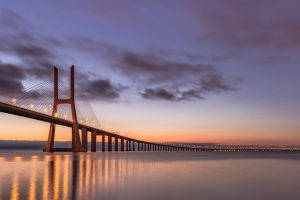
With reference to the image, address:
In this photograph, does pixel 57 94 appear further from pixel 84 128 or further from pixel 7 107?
pixel 7 107

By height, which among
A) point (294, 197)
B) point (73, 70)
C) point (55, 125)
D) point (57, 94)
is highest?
point (73, 70)

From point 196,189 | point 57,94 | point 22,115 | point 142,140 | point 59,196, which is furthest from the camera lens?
point 142,140

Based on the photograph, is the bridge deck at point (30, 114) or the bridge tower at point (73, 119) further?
the bridge tower at point (73, 119)

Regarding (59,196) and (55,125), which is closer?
(59,196)

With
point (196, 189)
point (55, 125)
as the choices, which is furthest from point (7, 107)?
point (196, 189)

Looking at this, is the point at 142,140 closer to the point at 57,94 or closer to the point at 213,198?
the point at 57,94

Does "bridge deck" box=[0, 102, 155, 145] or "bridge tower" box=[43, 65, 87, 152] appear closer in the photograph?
"bridge deck" box=[0, 102, 155, 145]

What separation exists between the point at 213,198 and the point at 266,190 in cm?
495

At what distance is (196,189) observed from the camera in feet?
68.5

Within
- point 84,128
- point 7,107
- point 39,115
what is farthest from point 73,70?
point 7,107

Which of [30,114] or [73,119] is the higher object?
[73,119]

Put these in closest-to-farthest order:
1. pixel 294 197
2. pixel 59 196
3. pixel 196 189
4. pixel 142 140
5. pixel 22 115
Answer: pixel 59 196, pixel 294 197, pixel 196 189, pixel 22 115, pixel 142 140

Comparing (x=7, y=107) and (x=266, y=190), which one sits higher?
(x=7, y=107)

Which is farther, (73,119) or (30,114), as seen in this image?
(73,119)
